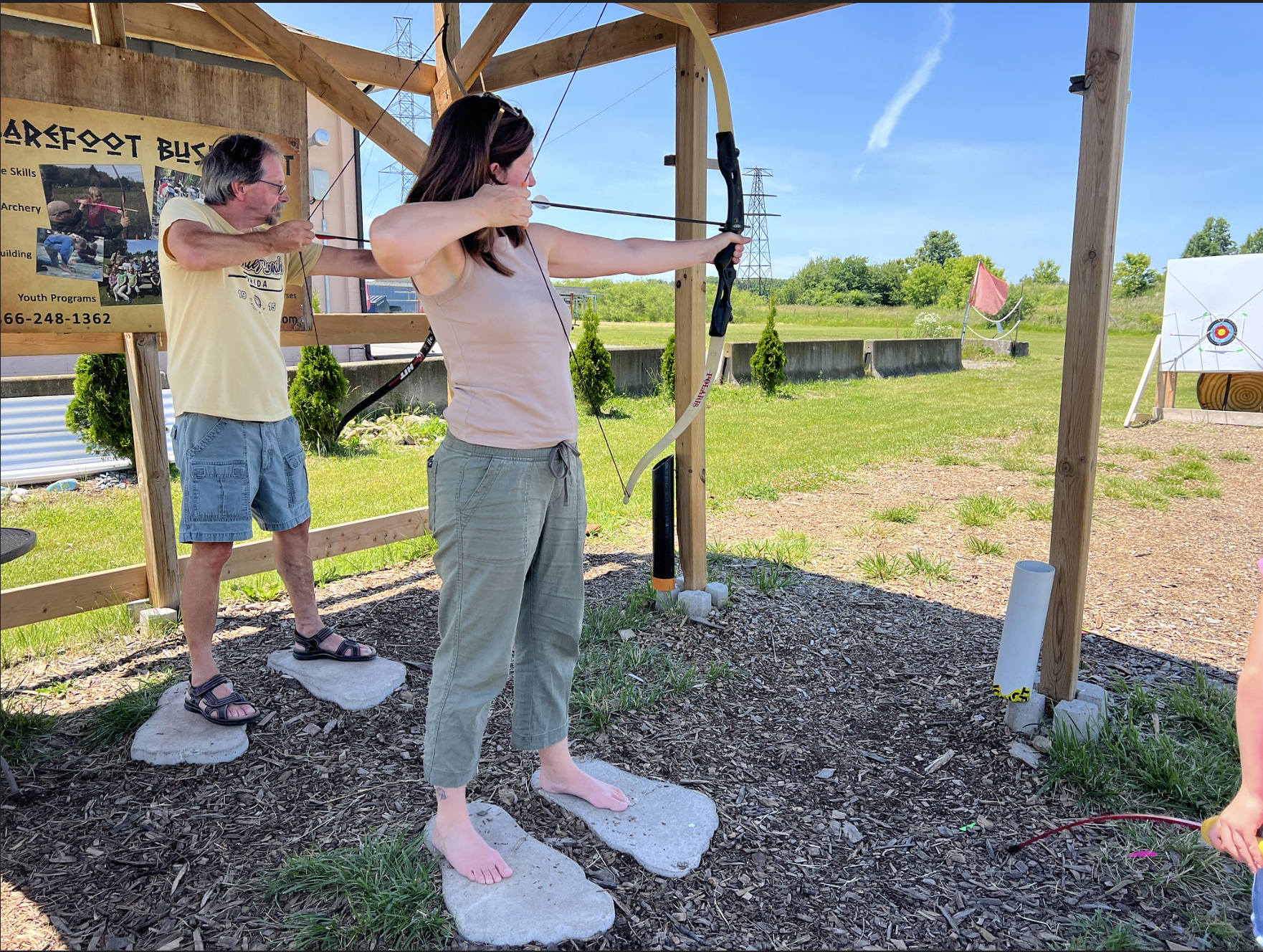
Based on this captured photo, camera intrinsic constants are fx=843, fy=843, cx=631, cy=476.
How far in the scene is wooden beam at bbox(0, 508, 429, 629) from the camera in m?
3.11

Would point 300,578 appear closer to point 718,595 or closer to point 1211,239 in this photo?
point 718,595

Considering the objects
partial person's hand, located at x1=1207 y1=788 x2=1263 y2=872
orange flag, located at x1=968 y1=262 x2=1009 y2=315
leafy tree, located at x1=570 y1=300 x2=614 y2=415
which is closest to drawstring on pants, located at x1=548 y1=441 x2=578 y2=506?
partial person's hand, located at x1=1207 y1=788 x2=1263 y2=872

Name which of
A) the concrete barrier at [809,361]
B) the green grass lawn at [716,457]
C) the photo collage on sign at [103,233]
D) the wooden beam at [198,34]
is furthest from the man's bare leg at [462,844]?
the concrete barrier at [809,361]

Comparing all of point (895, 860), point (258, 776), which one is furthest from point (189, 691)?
point (895, 860)

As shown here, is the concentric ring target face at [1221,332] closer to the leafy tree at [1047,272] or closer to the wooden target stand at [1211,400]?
the wooden target stand at [1211,400]

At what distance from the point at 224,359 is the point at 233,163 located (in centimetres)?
57

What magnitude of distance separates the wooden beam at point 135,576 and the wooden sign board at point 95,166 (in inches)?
38.2

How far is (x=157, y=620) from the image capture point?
11.3 feet

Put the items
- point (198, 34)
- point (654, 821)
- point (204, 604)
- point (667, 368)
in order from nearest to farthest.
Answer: point (654, 821), point (204, 604), point (198, 34), point (667, 368)

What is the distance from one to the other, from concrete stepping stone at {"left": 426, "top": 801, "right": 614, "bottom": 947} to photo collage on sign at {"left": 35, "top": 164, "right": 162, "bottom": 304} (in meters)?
2.40

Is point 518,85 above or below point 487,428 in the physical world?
above

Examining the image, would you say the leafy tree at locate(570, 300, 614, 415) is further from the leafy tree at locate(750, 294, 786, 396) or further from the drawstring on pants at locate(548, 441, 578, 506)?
the drawstring on pants at locate(548, 441, 578, 506)

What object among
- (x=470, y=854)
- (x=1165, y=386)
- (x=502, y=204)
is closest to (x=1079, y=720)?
(x=470, y=854)

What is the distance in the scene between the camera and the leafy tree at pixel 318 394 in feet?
24.6
